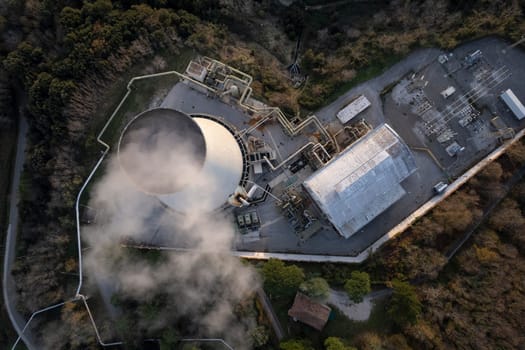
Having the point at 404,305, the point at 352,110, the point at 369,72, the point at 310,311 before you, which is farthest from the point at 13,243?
the point at 369,72

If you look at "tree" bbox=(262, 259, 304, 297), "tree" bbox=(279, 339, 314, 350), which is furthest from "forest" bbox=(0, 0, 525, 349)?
"tree" bbox=(279, 339, 314, 350)

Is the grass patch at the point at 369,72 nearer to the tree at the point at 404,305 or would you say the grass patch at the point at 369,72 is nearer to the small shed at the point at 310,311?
the tree at the point at 404,305

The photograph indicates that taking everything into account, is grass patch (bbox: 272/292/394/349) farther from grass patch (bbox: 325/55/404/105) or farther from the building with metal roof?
grass patch (bbox: 325/55/404/105)

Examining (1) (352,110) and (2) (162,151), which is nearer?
(2) (162,151)

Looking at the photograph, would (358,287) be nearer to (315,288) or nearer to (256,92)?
(315,288)

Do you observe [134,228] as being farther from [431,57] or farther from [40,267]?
[431,57]

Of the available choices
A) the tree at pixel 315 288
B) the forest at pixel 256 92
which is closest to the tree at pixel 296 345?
the tree at pixel 315 288
